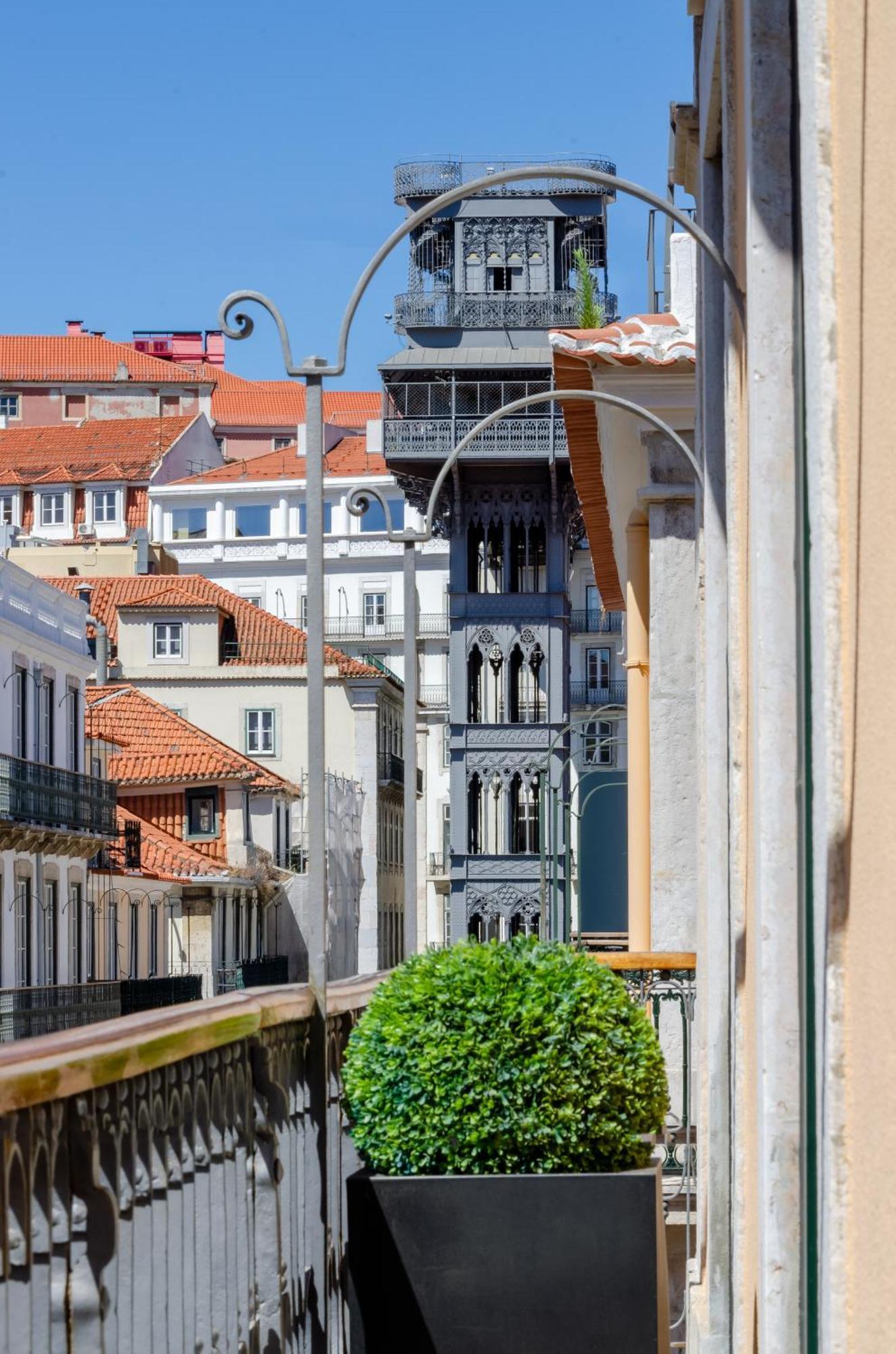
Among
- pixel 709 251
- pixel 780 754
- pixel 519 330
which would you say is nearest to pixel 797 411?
pixel 780 754

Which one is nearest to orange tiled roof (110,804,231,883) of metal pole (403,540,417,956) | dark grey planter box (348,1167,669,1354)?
metal pole (403,540,417,956)

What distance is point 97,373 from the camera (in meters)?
113

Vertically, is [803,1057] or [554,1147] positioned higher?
[803,1057]

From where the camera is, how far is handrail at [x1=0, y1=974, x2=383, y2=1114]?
3.90 m

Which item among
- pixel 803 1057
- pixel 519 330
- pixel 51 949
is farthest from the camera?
pixel 519 330

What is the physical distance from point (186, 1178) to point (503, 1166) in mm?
1577

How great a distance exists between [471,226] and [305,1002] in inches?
2452

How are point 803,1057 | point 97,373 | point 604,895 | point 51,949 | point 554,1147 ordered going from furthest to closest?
point 97,373 → point 604,895 → point 51,949 → point 554,1147 → point 803,1057

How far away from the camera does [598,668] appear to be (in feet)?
261

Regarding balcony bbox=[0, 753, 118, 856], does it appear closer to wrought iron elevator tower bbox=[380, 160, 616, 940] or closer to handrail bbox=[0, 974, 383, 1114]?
wrought iron elevator tower bbox=[380, 160, 616, 940]

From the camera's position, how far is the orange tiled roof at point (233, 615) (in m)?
73.8

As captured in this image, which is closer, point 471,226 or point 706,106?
point 706,106

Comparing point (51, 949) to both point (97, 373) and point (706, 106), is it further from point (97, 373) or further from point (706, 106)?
point (97, 373)

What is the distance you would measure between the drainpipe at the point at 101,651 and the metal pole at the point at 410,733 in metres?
54.0
